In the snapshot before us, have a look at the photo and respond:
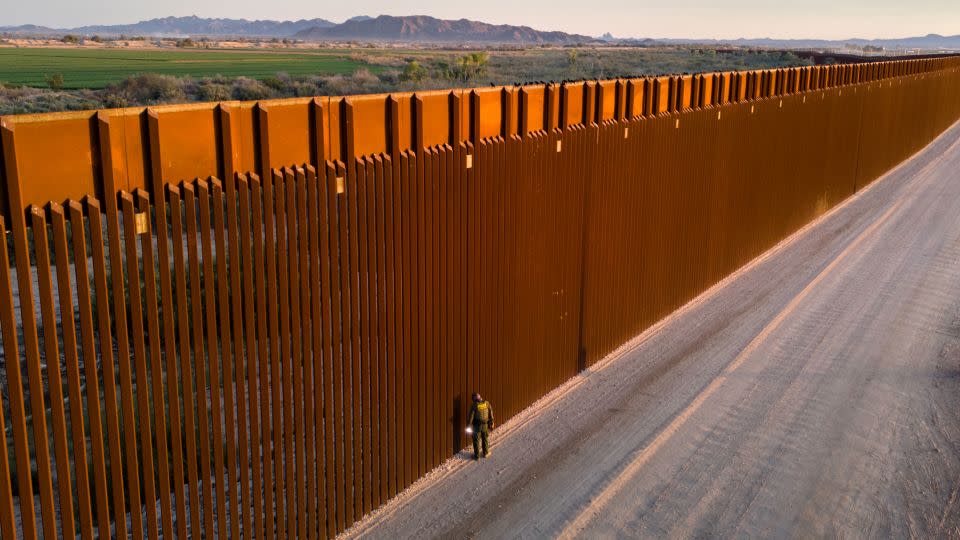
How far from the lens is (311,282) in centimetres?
622

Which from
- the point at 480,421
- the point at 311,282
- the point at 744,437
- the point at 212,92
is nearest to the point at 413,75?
the point at 212,92

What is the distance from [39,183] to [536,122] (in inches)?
220

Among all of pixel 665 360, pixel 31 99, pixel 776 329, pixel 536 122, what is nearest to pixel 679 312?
pixel 776 329

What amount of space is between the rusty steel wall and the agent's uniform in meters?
0.29

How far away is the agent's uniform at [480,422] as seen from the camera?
8.13 metres

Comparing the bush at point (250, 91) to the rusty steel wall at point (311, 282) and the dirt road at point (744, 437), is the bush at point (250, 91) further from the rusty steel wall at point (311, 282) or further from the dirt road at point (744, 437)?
the rusty steel wall at point (311, 282)

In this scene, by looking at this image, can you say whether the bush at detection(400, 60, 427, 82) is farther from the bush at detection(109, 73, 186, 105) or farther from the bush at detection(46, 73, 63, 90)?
the bush at detection(46, 73, 63, 90)

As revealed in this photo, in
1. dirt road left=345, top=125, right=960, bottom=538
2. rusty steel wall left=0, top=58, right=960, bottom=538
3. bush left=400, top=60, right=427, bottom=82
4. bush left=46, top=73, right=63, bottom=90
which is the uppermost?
bush left=400, top=60, right=427, bottom=82

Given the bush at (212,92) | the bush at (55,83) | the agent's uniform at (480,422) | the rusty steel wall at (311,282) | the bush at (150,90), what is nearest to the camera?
the rusty steel wall at (311,282)

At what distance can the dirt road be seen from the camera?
288 inches

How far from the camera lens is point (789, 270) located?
1596cm

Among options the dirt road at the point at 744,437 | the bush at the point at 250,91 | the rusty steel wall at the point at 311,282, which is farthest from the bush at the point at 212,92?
the rusty steel wall at the point at 311,282

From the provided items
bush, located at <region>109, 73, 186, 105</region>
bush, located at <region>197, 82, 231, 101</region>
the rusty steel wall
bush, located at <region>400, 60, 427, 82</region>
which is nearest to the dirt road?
the rusty steel wall

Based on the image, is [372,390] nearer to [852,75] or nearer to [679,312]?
[679,312]
